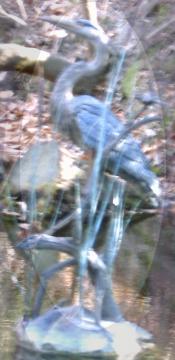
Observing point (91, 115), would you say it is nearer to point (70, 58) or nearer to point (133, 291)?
point (70, 58)

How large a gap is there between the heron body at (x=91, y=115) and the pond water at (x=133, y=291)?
0.26 meters

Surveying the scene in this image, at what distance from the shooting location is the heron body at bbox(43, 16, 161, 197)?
3059 millimetres

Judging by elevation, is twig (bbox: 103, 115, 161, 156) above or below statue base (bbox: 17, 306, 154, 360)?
above

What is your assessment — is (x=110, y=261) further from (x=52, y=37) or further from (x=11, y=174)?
(x=52, y=37)

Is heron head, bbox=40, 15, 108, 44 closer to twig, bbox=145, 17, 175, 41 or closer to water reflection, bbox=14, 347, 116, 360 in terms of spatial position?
water reflection, bbox=14, 347, 116, 360

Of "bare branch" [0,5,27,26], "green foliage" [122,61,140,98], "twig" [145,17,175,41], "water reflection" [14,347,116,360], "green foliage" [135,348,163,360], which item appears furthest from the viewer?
"bare branch" [0,5,27,26]

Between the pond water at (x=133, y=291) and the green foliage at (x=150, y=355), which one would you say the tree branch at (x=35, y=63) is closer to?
the pond water at (x=133, y=291)

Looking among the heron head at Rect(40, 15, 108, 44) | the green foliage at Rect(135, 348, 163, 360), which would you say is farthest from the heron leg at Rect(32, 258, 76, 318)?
the heron head at Rect(40, 15, 108, 44)

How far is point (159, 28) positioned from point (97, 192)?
2.30 meters

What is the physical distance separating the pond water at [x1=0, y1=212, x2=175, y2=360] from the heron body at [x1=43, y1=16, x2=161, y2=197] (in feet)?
0.87

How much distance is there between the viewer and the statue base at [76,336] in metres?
2.98

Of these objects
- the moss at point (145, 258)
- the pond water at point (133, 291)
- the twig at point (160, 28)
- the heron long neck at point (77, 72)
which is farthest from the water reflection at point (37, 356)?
the twig at point (160, 28)

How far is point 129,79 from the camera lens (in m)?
3.21

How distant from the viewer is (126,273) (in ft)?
10.5
